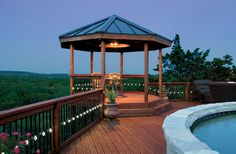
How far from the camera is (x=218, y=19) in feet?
84.4

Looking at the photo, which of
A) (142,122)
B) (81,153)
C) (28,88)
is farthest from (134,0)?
(81,153)

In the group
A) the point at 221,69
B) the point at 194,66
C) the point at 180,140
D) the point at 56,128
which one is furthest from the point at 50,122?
the point at 194,66

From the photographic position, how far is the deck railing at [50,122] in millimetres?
2424

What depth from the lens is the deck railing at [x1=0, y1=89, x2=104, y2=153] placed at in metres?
2.42

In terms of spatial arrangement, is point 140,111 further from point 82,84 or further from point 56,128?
point 56,128

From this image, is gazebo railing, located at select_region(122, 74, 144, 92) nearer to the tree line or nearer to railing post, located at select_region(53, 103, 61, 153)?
the tree line

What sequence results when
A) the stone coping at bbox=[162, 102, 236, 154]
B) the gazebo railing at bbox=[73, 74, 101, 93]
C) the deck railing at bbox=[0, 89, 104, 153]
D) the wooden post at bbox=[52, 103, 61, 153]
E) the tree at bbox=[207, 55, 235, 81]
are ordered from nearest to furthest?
the stone coping at bbox=[162, 102, 236, 154] → the deck railing at bbox=[0, 89, 104, 153] → the wooden post at bbox=[52, 103, 61, 153] → the gazebo railing at bbox=[73, 74, 101, 93] → the tree at bbox=[207, 55, 235, 81]

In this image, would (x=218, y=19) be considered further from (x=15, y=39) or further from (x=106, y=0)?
(x=15, y=39)

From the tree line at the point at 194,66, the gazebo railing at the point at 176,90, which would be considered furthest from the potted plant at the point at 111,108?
the tree line at the point at 194,66

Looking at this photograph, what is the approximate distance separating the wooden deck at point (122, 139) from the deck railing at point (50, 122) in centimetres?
21

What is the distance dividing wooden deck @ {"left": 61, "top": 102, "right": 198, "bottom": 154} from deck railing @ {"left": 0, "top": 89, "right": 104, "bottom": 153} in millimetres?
213

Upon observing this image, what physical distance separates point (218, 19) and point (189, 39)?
622 centimetres

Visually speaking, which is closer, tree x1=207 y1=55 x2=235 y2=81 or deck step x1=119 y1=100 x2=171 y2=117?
deck step x1=119 y1=100 x2=171 y2=117

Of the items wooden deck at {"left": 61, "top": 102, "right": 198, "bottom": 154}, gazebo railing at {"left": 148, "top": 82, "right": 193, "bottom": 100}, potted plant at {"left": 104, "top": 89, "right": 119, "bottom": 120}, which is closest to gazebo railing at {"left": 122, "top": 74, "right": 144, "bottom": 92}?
gazebo railing at {"left": 148, "top": 82, "right": 193, "bottom": 100}
